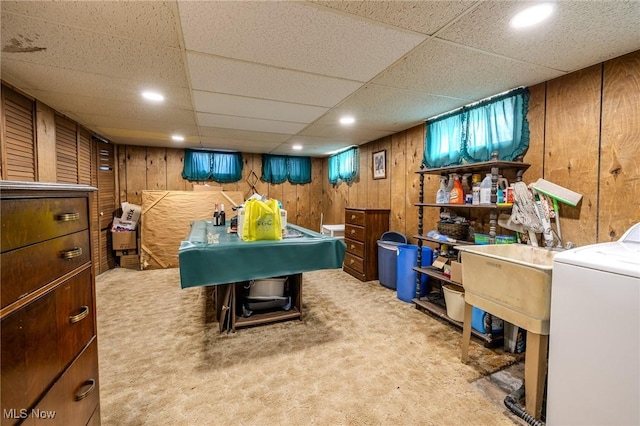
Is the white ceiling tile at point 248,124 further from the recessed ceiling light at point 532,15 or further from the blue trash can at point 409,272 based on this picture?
the recessed ceiling light at point 532,15

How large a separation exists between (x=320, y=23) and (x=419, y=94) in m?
1.40

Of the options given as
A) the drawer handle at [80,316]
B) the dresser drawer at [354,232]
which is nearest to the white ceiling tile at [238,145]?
the dresser drawer at [354,232]

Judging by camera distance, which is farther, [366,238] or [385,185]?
[385,185]

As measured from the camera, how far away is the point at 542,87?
224 centimetres

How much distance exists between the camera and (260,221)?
7.28 ft

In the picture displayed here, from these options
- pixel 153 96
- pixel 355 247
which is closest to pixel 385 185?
pixel 355 247

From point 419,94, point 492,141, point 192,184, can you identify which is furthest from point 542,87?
point 192,184

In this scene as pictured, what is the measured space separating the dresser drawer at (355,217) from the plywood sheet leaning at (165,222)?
2.56 m

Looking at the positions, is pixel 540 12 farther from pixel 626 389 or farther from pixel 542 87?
pixel 626 389

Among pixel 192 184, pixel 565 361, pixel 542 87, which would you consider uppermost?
pixel 542 87

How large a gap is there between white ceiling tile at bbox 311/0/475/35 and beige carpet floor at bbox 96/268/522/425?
218cm

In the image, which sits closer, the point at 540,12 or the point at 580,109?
the point at 540,12

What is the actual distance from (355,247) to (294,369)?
2490 mm

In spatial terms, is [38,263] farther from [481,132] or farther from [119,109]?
[481,132]
